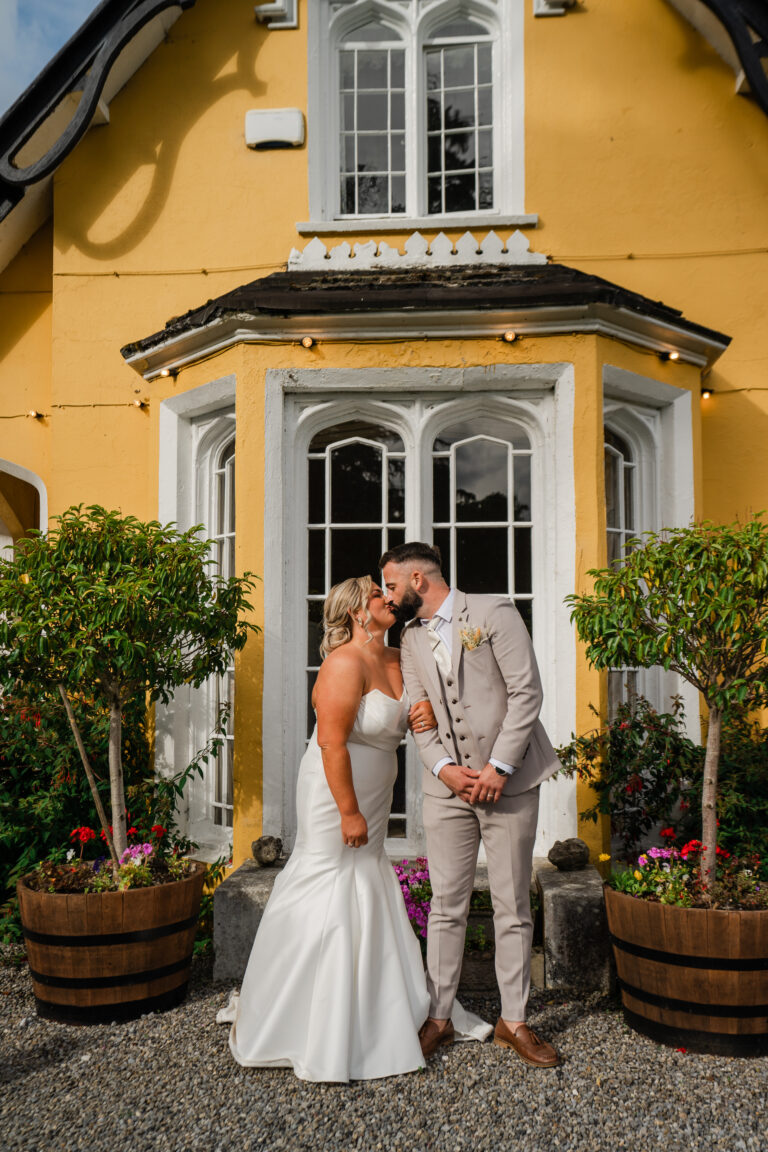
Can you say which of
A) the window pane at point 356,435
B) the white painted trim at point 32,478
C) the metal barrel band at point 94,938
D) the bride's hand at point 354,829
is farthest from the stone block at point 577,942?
the white painted trim at point 32,478

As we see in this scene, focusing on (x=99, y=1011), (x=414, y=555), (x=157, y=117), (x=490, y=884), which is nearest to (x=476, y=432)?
(x=414, y=555)

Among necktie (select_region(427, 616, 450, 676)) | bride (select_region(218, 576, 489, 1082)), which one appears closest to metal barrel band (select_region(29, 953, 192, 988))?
bride (select_region(218, 576, 489, 1082))

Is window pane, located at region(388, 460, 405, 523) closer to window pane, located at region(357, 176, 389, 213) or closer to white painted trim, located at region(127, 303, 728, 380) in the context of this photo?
white painted trim, located at region(127, 303, 728, 380)

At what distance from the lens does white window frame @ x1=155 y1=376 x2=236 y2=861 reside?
232 inches

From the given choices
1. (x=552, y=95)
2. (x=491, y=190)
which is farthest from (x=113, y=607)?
(x=552, y=95)

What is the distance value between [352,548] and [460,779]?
2.22 metres

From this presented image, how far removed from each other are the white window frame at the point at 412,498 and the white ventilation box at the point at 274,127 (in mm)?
2167

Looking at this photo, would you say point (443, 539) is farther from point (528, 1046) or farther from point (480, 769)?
point (528, 1046)

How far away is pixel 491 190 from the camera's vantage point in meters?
6.65

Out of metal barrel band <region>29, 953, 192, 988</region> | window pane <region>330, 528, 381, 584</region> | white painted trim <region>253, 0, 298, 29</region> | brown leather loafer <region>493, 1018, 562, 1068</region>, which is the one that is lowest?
brown leather loafer <region>493, 1018, 562, 1068</region>

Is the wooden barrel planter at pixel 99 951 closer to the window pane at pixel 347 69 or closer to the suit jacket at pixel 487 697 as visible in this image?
the suit jacket at pixel 487 697

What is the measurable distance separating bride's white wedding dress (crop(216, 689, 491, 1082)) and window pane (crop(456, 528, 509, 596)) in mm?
1716

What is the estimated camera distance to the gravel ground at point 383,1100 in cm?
319

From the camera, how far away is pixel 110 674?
4.62m
